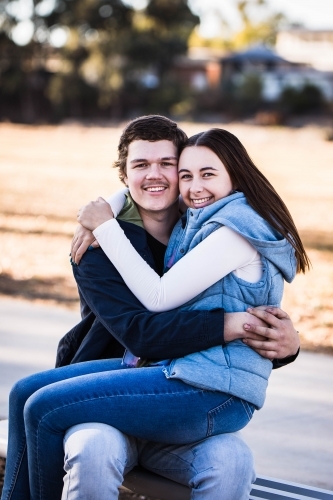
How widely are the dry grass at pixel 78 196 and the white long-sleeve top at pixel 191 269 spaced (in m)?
3.61

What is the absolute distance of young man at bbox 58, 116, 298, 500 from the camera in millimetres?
2305

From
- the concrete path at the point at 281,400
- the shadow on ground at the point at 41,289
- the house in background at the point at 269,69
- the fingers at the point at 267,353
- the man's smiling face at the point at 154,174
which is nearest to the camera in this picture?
the fingers at the point at 267,353

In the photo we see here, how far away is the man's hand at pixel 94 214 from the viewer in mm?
2695

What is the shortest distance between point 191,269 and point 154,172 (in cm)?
51

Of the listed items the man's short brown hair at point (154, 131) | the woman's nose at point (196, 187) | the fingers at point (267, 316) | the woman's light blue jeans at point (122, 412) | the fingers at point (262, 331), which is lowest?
the woman's light blue jeans at point (122, 412)

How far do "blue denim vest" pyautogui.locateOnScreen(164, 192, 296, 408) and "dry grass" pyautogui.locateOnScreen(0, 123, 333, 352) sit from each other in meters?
3.51

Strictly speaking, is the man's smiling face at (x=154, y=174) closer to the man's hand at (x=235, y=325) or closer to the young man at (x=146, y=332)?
the young man at (x=146, y=332)

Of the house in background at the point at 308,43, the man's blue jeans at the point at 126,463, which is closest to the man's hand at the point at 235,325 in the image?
the man's blue jeans at the point at 126,463

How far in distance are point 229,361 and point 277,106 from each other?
39.8 metres

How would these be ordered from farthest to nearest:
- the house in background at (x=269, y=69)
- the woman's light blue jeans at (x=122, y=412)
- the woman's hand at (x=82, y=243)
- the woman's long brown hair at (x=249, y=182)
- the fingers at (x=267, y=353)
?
the house in background at (x=269, y=69)
the woman's hand at (x=82, y=243)
the woman's long brown hair at (x=249, y=182)
the fingers at (x=267, y=353)
the woman's light blue jeans at (x=122, y=412)

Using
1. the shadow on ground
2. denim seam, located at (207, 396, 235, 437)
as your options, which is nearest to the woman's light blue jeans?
denim seam, located at (207, 396, 235, 437)

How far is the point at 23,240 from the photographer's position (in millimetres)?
10555

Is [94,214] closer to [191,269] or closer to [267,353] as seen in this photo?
[191,269]

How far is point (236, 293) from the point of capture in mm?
2498
